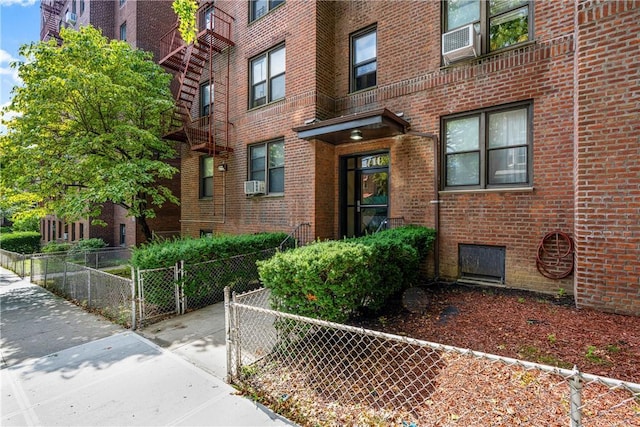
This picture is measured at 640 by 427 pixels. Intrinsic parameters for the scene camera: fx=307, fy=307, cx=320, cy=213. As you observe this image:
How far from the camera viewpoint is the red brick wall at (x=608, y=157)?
442 cm

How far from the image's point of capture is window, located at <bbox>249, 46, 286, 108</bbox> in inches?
368

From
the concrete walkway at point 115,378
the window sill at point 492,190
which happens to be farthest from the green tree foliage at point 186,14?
the window sill at point 492,190

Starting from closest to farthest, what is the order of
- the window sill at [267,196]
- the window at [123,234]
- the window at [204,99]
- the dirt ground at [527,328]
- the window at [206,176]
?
the dirt ground at [527,328] < the window sill at [267,196] < the window at [206,176] < the window at [204,99] < the window at [123,234]

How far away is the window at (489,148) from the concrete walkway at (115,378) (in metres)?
5.75

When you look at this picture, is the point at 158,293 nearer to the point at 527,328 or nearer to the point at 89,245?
the point at 527,328

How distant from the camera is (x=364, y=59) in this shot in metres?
8.33

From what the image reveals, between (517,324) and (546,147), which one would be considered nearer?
(517,324)

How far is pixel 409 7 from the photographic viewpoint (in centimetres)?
738

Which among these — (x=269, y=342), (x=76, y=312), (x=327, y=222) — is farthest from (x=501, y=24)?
(x=76, y=312)

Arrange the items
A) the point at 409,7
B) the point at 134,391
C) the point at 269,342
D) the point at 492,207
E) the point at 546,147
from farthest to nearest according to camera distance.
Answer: the point at 409,7 < the point at 492,207 < the point at 546,147 < the point at 269,342 < the point at 134,391

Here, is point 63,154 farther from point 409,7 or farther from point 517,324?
point 517,324

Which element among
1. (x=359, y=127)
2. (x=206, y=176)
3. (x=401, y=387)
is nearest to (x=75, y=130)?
(x=206, y=176)

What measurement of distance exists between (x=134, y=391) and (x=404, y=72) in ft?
25.9

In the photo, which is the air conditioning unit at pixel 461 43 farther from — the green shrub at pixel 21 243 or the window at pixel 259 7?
the green shrub at pixel 21 243
